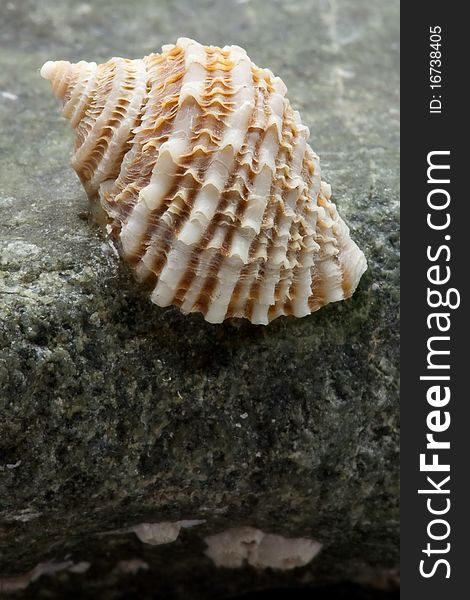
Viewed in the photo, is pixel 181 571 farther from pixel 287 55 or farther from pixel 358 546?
pixel 287 55

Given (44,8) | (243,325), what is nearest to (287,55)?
(44,8)

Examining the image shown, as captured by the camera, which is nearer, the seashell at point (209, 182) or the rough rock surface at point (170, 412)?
the seashell at point (209, 182)

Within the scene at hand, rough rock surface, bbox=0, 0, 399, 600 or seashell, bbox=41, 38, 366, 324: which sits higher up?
seashell, bbox=41, 38, 366, 324

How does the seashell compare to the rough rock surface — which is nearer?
the seashell

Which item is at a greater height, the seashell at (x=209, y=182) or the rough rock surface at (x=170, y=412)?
the seashell at (x=209, y=182)

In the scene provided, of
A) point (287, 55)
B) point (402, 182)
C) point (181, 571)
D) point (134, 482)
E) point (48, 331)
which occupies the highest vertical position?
point (287, 55)
